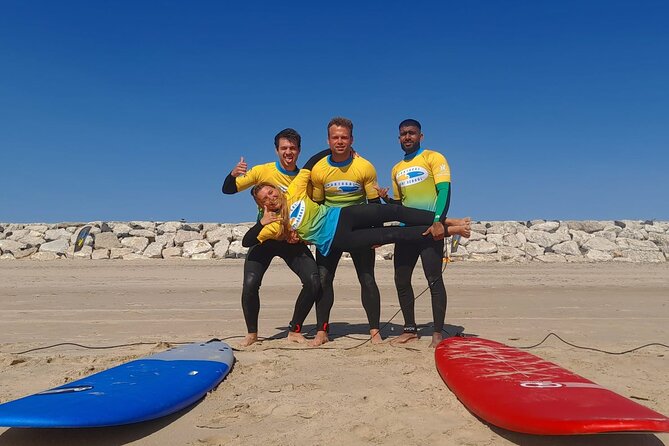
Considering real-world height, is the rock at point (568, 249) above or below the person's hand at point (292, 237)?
below

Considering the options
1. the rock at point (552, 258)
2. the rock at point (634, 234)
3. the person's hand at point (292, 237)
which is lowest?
the rock at point (552, 258)

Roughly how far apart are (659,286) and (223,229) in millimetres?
11323

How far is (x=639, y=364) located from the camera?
3912 mm

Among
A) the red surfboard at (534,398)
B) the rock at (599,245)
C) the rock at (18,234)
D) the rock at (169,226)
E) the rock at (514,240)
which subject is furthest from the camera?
the rock at (169,226)

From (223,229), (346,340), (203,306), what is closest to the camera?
(346,340)

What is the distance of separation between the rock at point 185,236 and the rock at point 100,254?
1.87 metres

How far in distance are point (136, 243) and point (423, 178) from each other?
1217 cm

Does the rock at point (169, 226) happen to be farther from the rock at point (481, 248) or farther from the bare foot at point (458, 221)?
the bare foot at point (458, 221)

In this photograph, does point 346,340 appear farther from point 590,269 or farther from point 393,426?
point 590,269

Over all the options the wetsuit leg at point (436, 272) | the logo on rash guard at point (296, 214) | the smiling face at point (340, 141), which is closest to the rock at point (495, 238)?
the wetsuit leg at point (436, 272)

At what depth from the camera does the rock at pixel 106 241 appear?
576 inches

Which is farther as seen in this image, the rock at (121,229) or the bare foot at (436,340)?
the rock at (121,229)

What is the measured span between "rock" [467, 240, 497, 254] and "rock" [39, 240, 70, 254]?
11346mm

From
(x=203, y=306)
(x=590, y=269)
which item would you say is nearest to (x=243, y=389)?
(x=203, y=306)
